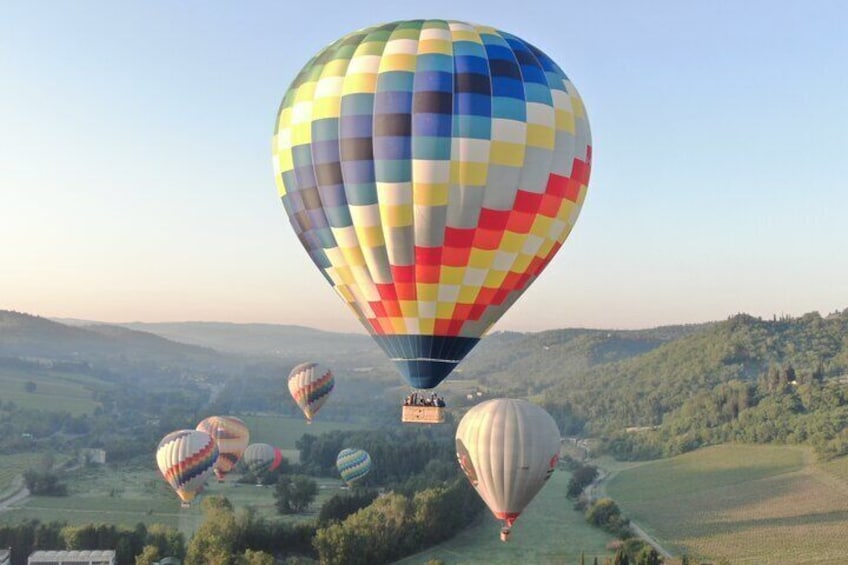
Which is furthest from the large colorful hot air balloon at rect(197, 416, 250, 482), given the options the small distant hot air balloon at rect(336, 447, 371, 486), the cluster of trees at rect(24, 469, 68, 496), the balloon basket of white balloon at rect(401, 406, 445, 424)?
the balloon basket of white balloon at rect(401, 406, 445, 424)

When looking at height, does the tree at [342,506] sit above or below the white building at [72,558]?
above

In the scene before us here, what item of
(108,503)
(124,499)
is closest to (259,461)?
(124,499)

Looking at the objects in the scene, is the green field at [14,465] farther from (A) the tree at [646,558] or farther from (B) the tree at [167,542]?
(A) the tree at [646,558]

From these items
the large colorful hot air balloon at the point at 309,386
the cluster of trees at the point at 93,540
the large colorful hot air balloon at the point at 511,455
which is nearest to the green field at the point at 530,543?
the cluster of trees at the point at 93,540

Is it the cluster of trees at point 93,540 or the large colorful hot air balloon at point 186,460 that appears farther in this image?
the large colorful hot air balloon at point 186,460

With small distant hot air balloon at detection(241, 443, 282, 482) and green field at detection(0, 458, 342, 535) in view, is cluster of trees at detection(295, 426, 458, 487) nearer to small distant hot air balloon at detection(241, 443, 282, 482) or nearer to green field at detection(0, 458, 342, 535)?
green field at detection(0, 458, 342, 535)

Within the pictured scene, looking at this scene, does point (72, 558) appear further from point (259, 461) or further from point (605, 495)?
point (605, 495)

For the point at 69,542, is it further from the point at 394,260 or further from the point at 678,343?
the point at 678,343

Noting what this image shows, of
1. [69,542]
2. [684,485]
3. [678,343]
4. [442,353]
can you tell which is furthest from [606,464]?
[678,343]
